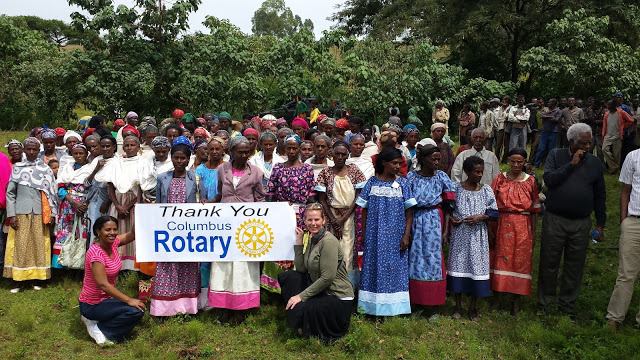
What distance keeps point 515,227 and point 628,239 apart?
1064 millimetres

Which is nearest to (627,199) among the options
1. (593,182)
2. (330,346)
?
(593,182)

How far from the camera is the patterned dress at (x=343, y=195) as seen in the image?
5.97 m

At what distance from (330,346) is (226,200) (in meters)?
1.84

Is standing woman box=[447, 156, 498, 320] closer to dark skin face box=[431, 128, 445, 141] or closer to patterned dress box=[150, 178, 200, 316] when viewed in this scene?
dark skin face box=[431, 128, 445, 141]

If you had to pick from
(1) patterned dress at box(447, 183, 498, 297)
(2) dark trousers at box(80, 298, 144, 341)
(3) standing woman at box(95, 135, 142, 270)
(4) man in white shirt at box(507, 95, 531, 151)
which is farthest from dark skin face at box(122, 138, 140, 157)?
(4) man in white shirt at box(507, 95, 531, 151)

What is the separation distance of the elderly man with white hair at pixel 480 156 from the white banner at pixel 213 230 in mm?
2244

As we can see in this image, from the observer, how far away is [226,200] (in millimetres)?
5953

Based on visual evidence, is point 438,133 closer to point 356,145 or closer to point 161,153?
point 356,145

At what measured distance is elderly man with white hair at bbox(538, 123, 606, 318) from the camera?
572 centimetres

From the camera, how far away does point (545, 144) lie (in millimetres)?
13461

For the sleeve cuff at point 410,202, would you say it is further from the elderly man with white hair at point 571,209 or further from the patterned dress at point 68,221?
the patterned dress at point 68,221

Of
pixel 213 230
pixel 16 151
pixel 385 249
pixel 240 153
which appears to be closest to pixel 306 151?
pixel 240 153

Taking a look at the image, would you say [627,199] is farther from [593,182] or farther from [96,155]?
[96,155]

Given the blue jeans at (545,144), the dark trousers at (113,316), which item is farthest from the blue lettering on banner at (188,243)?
the blue jeans at (545,144)
